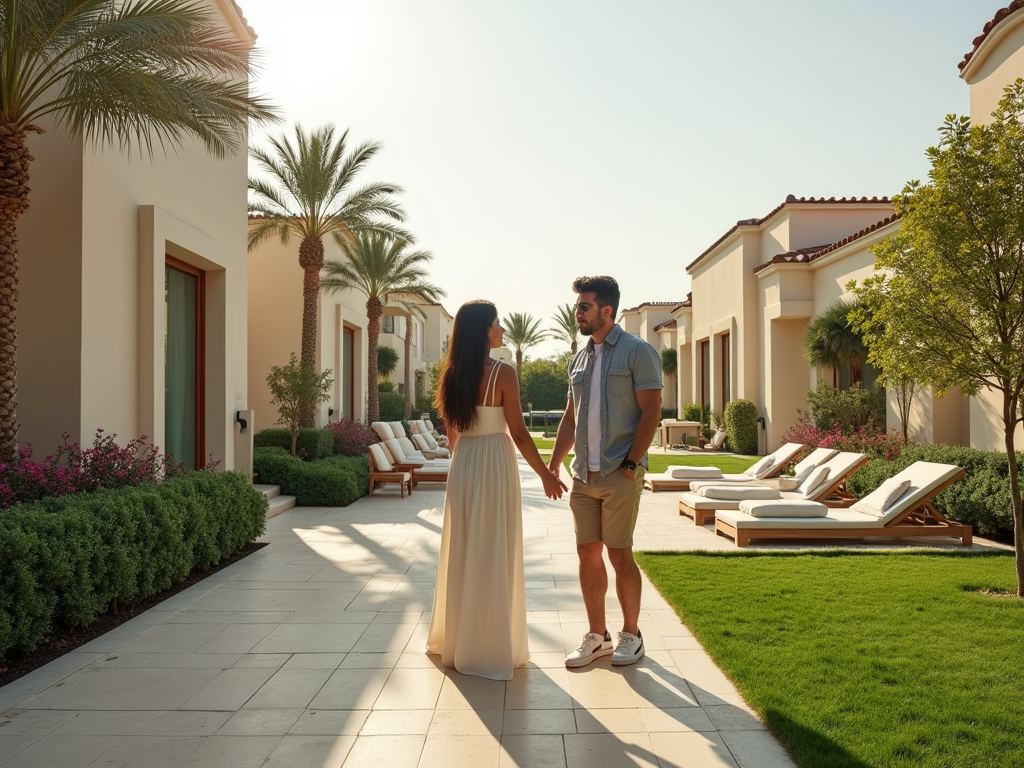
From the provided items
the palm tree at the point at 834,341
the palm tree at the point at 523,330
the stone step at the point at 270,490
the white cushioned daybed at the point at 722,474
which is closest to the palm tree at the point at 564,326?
the palm tree at the point at 523,330

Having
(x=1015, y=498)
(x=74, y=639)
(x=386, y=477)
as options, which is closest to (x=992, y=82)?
(x=1015, y=498)

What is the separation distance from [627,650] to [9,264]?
5.59 meters

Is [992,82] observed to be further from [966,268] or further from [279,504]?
[279,504]

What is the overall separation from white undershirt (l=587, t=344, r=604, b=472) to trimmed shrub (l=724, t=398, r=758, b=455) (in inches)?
723

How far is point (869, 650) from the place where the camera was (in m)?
4.75

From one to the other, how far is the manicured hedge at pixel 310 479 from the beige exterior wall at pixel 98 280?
3.96 meters

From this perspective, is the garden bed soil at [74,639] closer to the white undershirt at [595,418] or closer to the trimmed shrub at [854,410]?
the white undershirt at [595,418]

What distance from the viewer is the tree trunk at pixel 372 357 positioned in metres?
23.7

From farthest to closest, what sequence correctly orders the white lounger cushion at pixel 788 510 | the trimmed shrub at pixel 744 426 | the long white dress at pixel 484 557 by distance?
the trimmed shrub at pixel 744 426, the white lounger cushion at pixel 788 510, the long white dress at pixel 484 557

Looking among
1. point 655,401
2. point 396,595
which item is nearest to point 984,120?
point 655,401

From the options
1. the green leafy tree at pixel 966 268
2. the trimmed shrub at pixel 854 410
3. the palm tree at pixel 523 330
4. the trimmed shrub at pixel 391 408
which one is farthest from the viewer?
the palm tree at pixel 523 330

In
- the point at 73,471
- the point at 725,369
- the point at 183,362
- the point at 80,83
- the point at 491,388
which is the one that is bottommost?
the point at 73,471

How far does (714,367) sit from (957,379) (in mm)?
20300

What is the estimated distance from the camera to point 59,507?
18.6 ft
